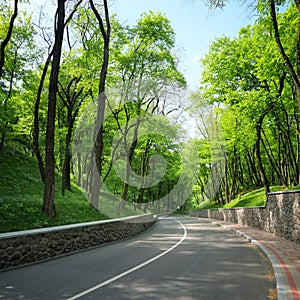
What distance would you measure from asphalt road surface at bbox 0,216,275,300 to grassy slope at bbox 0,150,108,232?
3.72m

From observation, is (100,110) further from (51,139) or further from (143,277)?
(143,277)

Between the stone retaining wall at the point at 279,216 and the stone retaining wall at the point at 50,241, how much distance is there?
7.63 metres

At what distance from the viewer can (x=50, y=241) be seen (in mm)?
9109

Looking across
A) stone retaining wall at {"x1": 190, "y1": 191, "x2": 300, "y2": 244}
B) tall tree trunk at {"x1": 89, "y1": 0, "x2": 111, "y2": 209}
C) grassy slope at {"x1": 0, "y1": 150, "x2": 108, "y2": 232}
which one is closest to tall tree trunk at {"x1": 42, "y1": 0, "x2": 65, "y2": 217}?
grassy slope at {"x1": 0, "y1": 150, "x2": 108, "y2": 232}

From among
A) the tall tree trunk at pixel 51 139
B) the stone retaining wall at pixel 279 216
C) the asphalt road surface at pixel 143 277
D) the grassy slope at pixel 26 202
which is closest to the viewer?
the asphalt road surface at pixel 143 277

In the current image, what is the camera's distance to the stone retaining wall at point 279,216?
11.7 m

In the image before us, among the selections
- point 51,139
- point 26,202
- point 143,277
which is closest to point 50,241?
point 143,277

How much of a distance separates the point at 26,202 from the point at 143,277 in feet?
33.2

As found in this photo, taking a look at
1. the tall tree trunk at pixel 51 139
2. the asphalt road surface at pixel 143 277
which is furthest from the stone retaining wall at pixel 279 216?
the tall tree trunk at pixel 51 139

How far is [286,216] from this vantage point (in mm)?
12906

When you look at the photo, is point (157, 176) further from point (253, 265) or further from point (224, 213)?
point (253, 265)

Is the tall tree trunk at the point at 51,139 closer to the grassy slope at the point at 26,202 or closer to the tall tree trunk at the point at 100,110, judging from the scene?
the grassy slope at the point at 26,202

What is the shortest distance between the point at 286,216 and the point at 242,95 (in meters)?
8.49

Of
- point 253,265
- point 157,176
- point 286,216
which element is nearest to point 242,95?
point 286,216
